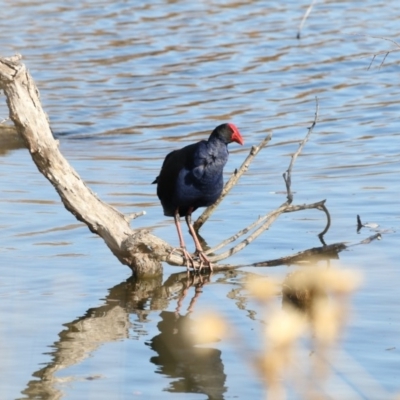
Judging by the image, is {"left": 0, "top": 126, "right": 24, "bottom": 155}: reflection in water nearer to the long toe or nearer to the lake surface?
the lake surface

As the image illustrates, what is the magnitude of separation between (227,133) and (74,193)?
99cm

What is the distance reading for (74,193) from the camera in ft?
19.5

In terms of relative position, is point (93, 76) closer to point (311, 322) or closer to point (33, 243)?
point (33, 243)

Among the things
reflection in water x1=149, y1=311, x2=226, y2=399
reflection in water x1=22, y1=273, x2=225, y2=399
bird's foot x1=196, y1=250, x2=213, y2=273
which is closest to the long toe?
bird's foot x1=196, y1=250, x2=213, y2=273

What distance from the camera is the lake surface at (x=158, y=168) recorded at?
4.84 m

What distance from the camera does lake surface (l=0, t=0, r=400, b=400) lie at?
15.9ft

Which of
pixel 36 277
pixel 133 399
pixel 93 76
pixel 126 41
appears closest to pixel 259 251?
pixel 36 277

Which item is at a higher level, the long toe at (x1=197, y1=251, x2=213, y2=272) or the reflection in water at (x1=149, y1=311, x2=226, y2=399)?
the long toe at (x1=197, y1=251, x2=213, y2=272)

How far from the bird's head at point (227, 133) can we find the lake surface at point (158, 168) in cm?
85

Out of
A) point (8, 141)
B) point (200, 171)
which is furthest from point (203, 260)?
point (8, 141)

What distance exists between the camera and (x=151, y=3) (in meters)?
19.4

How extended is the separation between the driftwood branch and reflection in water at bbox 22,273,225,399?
0.57 ft

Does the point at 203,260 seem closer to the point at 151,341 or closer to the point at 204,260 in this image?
the point at 204,260

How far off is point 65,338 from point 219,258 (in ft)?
5.19
